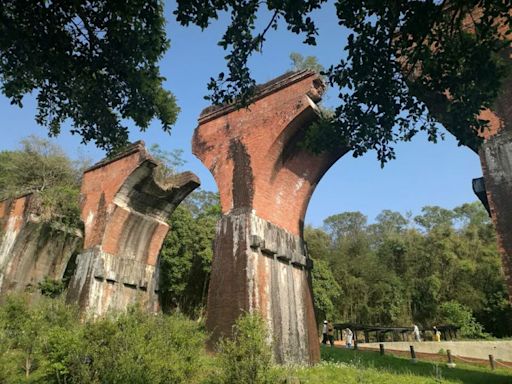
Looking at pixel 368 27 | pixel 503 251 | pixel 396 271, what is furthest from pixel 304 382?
pixel 396 271

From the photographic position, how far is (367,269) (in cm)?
3011

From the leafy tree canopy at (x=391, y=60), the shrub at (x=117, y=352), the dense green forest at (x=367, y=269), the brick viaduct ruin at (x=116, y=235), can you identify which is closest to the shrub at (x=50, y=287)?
the brick viaduct ruin at (x=116, y=235)

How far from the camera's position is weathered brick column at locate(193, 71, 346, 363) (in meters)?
9.39

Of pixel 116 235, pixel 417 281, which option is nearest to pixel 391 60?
pixel 116 235

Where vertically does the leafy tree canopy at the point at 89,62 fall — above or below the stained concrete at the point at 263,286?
above

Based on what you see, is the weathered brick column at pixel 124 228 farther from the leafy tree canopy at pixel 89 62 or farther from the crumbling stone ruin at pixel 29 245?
the leafy tree canopy at pixel 89 62

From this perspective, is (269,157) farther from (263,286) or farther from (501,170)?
(501,170)

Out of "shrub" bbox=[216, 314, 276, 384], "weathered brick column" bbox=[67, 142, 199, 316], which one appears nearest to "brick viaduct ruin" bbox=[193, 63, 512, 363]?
"shrub" bbox=[216, 314, 276, 384]

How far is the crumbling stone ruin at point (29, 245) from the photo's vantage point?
16.5m

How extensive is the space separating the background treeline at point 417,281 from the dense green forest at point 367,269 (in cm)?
6

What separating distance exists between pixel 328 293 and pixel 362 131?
21.7 meters

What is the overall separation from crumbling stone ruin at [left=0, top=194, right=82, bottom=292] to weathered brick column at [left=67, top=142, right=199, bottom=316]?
8.99 ft

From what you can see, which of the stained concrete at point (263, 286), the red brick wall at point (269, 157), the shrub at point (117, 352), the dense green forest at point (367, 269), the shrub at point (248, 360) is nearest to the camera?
the shrub at point (248, 360)

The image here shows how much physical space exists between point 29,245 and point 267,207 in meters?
11.4
